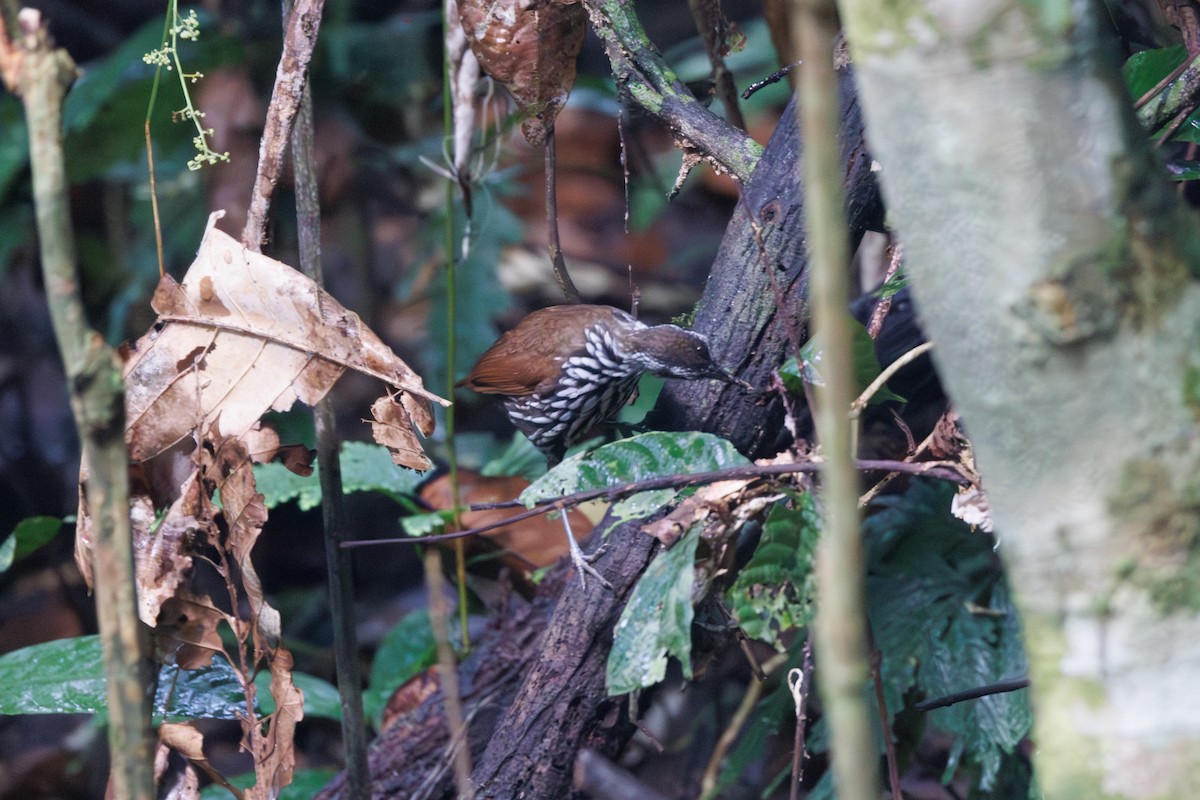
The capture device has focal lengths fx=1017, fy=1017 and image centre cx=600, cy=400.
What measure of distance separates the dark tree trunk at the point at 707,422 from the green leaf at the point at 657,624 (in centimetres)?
30

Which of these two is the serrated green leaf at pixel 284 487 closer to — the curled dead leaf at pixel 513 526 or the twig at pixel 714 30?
the curled dead leaf at pixel 513 526

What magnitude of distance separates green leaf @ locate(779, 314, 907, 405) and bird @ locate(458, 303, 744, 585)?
87 centimetres

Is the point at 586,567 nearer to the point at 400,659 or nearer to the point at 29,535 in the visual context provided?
the point at 400,659

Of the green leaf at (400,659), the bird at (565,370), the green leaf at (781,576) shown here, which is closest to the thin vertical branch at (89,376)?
the green leaf at (781,576)

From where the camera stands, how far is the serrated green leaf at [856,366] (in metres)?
1.60

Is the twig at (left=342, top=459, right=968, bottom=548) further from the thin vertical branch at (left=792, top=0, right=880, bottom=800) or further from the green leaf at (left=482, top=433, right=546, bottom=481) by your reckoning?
the green leaf at (left=482, top=433, right=546, bottom=481)

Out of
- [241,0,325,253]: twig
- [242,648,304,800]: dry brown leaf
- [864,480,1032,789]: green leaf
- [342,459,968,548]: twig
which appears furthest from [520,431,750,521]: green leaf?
[864,480,1032,789]: green leaf

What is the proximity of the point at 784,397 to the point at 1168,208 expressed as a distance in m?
0.93

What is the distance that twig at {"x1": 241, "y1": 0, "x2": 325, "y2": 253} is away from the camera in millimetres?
1542

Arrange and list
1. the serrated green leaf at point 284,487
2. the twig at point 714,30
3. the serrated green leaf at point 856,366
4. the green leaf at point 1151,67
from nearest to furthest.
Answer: the serrated green leaf at point 856,366, the green leaf at point 1151,67, the twig at point 714,30, the serrated green leaf at point 284,487

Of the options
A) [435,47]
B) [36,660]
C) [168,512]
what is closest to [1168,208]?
[168,512]

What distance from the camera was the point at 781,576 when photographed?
158cm

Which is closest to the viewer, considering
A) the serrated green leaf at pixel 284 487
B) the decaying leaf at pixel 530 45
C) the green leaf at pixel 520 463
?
the decaying leaf at pixel 530 45

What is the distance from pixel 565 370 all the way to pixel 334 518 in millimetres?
1216
